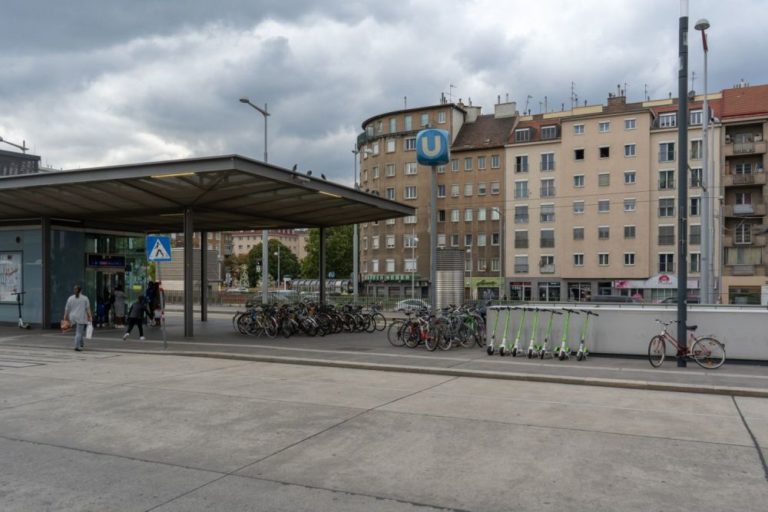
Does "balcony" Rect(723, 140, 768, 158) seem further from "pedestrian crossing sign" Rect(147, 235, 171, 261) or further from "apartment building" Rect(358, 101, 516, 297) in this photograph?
"pedestrian crossing sign" Rect(147, 235, 171, 261)

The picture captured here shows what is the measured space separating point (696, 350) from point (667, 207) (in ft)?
160

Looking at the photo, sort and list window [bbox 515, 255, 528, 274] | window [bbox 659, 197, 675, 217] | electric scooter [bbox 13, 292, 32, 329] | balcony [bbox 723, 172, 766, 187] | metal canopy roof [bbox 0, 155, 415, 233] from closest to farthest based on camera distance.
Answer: metal canopy roof [bbox 0, 155, 415, 233], electric scooter [bbox 13, 292, 32, 329], balcony [bbox 723, 172, 766, 187], window [bbox 659, 197, 675, 217], window [bbox 515, 255, 528, 274]

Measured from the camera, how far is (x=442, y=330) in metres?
15.4

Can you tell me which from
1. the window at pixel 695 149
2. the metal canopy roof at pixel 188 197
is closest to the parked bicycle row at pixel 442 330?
the metal canopy roof at pixel 188 197

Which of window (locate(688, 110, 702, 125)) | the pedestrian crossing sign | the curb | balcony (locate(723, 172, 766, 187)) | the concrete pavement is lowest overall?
the curb

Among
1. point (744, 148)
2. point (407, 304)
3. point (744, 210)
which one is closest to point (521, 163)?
point (744, 148)

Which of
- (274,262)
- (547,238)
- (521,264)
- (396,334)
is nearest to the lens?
(396,334)

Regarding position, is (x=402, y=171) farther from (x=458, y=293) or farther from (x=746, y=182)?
(x=458, y=293)

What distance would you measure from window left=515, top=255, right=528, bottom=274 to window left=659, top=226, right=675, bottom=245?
498 inches

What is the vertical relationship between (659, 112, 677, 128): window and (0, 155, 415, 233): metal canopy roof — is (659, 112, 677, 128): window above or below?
above

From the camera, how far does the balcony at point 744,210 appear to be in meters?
53.3

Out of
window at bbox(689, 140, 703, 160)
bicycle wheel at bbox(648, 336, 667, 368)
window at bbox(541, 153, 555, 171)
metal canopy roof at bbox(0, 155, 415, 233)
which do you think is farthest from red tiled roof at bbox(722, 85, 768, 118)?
bicycle wheel at bbox(648, 336, 667, 368)

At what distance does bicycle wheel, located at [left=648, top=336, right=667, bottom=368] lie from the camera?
12.7 metres

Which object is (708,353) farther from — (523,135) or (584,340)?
(523,135)
